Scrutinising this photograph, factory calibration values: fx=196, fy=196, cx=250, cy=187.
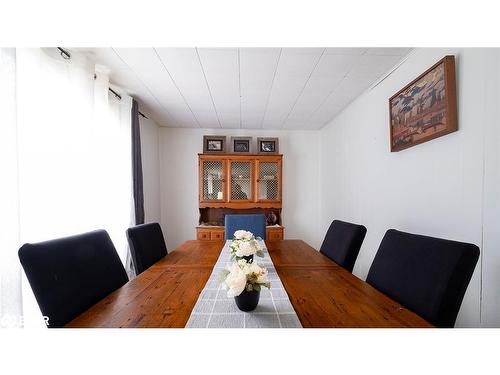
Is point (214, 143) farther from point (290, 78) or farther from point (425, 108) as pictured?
point (425, 108)

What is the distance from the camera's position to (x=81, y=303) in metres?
0.76

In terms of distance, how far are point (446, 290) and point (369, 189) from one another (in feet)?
4.89

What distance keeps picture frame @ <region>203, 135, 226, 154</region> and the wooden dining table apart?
211 centimetres

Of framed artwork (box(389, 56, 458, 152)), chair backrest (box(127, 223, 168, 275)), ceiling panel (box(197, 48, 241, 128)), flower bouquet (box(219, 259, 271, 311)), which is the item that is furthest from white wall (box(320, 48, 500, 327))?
chair backrest (box(127, 223, 168, 275))

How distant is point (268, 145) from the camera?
309cm

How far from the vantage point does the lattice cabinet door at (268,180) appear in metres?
2.92

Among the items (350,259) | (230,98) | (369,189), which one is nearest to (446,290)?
(350,259)

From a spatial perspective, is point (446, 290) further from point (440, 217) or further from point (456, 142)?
point (456, 142)

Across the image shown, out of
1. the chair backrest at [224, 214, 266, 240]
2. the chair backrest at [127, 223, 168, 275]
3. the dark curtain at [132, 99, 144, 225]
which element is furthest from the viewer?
the dark curtain at [132, 99, 144, 225]

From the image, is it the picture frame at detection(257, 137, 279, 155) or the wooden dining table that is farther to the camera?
the picture frame at detection(257, 137, 279, 155)

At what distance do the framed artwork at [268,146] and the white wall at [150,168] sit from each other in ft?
5.31

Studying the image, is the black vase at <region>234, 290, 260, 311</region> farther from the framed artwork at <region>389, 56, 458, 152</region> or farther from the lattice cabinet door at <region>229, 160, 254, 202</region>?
the lattice cabinet door at <region>229, 160, 254, 202</region>

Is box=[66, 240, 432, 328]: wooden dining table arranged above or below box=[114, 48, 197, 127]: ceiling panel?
below

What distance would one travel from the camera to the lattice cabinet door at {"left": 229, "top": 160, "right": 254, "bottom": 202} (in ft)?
9.56
